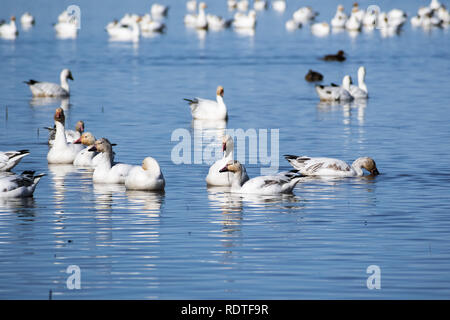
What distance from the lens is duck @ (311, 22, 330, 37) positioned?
74.1 meters

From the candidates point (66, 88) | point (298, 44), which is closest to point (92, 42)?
point (298, 44)

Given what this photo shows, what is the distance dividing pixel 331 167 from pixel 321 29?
180 ft

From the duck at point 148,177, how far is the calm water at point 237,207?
0.29 m

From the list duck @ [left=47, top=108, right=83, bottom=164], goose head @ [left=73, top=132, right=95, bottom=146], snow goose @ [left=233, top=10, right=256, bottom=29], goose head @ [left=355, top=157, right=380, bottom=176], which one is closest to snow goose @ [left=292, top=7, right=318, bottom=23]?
snow goose @ [left=233, top=10, right=256, bottom=29]

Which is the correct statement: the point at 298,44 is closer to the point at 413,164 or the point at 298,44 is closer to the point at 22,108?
the point at 22,108

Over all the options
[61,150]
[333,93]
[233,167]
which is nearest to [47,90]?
[333,93]

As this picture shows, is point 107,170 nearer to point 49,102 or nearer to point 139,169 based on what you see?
point 139,169

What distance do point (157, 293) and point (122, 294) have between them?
0.44m

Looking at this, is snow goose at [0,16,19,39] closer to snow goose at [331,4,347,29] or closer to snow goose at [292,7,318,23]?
snow goose at [292,7,318,23]

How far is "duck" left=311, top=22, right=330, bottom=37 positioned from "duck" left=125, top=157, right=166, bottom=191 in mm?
Result: 56755

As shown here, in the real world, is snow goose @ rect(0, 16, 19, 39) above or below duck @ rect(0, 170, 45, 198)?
above

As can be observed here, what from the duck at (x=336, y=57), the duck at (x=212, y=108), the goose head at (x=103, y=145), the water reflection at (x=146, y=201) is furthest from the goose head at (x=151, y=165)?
the duck at (x=336, y=57)

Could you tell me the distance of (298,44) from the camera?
64.9 metres

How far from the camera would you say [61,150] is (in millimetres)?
22672
